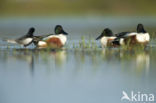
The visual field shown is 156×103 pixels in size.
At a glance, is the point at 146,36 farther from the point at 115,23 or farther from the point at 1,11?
the point at 1,11

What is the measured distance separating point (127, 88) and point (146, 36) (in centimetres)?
275

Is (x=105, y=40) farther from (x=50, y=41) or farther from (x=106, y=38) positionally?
(x=50, y=41)

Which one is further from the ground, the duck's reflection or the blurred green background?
the blurred green background

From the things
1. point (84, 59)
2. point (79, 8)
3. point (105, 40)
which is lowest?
point (84, 59)

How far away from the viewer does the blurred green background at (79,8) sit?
38.5ft

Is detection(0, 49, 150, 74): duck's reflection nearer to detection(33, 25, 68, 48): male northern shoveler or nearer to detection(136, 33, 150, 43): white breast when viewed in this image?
detection(33, 25, 68, 48): male northern shoveler

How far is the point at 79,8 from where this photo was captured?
38.5ft

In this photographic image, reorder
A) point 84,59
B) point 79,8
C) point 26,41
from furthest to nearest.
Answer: point 79,8 → point 26,41 → point 84,59

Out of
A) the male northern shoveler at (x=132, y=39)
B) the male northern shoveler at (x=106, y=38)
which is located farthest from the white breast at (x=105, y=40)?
the male northern shoveler at (x=132, y=39)

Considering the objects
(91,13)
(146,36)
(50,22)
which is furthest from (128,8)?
(146,36)

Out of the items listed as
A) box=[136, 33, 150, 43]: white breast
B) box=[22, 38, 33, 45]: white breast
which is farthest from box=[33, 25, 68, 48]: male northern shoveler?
box=[136, 33, 150, 43]: white breast

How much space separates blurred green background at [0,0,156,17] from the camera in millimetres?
11727

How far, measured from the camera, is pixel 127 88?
18.8ft

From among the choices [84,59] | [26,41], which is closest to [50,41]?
[26,41]
